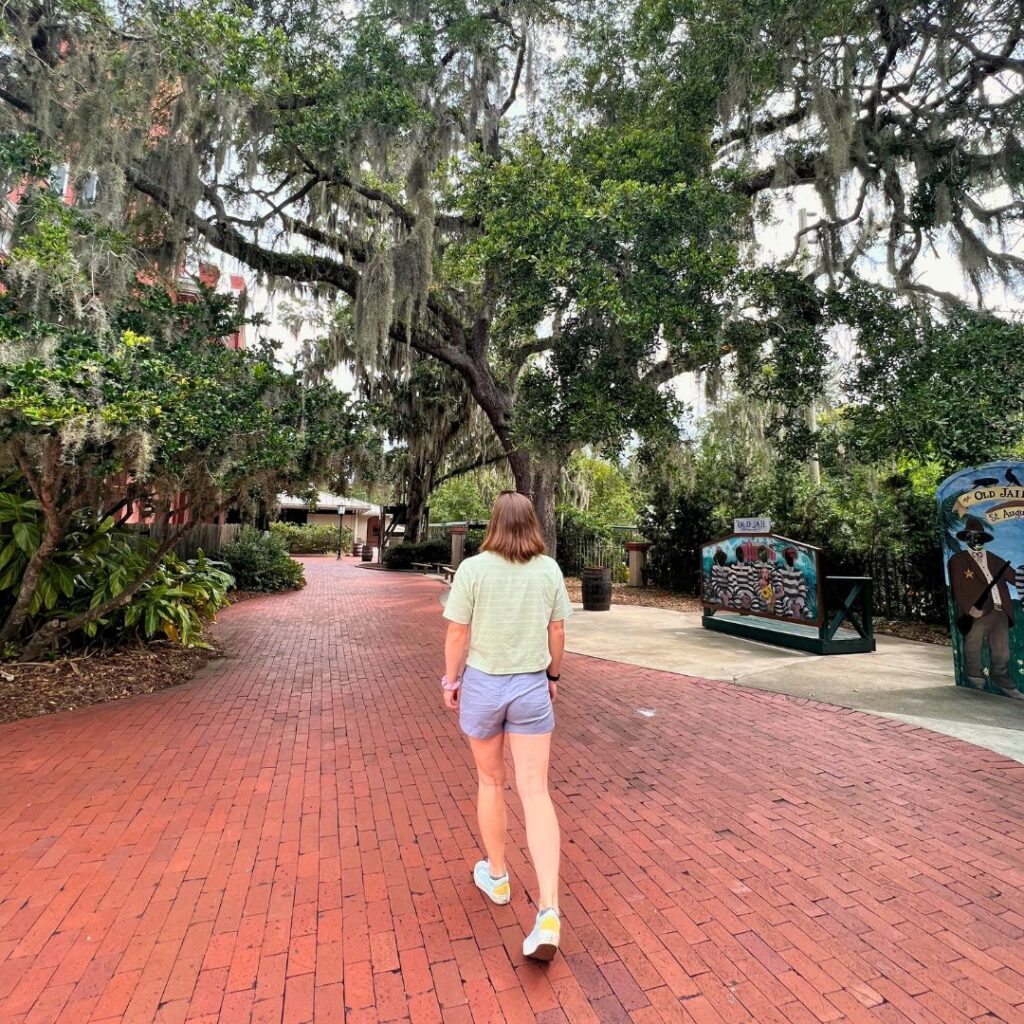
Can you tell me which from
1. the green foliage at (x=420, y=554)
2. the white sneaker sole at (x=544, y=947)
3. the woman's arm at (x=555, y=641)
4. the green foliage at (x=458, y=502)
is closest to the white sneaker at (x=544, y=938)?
the white sneaker sole at (x=544, y=947)

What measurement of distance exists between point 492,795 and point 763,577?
6673mm

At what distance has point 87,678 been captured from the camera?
5766mm

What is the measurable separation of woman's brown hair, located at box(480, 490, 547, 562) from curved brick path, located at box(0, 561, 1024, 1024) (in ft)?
4.67

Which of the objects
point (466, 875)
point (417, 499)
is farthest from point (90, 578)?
point (417, 499)

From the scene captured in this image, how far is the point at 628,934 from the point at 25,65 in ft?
35.1

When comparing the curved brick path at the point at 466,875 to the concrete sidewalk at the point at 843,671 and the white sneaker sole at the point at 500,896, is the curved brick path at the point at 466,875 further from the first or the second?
the concrete sidewalk at the point at 843,671

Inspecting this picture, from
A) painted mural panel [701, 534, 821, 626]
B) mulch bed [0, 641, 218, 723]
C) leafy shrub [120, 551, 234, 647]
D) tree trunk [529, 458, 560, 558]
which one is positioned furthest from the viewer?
tree trunk [529, 458, 560, 558]

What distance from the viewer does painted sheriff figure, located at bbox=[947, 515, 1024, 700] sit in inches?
204

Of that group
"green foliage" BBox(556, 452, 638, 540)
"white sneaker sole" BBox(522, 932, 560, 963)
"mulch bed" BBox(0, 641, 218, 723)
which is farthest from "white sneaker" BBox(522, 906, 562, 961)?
"green foliage" BBox(556, 452, 638, 540)

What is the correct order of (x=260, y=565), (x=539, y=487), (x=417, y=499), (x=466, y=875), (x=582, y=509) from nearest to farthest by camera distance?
(x=466, y=875), (x=539, y=487), (x=260, y=565), (x=582, y=509), (x=417, y=499)

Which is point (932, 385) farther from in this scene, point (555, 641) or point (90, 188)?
point (90, 188)

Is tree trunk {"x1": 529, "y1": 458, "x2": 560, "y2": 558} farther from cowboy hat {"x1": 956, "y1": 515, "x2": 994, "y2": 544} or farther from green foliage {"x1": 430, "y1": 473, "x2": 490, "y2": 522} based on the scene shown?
green foliage {"x1": 430, "y1": 473, "x2": 490, "y2": 522}

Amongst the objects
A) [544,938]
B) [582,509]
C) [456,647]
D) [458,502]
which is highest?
[458,502]

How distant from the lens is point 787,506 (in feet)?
37.6
